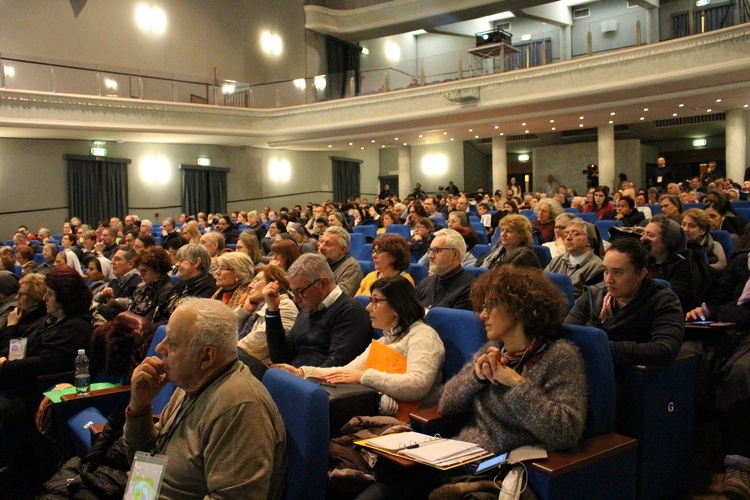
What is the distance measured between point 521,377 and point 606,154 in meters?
13.7

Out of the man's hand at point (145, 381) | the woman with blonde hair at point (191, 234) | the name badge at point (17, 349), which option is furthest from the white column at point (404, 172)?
the man's hand at point (145, 381)

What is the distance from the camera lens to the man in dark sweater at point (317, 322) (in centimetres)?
275

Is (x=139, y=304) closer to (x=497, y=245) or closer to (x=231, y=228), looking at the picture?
(x=497, y=245)

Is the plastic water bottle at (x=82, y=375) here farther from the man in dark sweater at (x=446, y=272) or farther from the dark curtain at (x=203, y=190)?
the dark curtain at (x=203, y=190)

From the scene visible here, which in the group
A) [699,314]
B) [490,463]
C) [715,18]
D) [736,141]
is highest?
[715,18]

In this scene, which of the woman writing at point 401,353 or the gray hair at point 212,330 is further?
the woman writing at point 401,353

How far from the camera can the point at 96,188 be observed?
14414 mm

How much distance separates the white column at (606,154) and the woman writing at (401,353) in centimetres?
1286

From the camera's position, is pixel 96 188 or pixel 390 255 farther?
pixel 96 188

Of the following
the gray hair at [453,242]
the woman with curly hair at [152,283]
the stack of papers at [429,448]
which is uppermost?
the gray hair at [453,242]

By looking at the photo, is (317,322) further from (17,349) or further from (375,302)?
(17,349)

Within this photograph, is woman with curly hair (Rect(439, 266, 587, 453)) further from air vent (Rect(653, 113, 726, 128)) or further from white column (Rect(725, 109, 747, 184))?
air vent (Rect(653, 113, 726, 128))

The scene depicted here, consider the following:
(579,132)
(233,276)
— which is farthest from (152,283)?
(579,132)

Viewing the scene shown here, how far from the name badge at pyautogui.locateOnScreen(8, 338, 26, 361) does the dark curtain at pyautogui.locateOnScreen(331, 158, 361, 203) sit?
53.9ft
